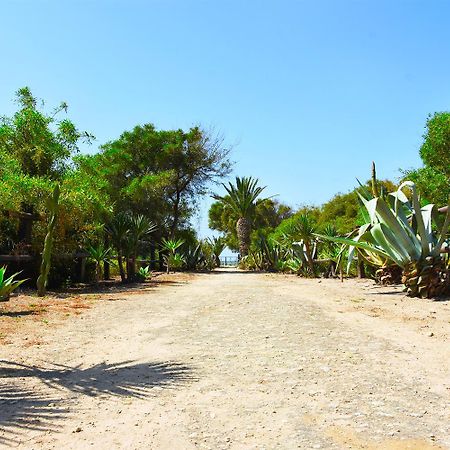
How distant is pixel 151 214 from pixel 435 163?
17.0 meters

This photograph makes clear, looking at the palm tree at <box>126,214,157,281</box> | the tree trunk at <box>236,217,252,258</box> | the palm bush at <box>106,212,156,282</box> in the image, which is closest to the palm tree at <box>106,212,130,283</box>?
the palm bush at <box>106,212,156,282</box>

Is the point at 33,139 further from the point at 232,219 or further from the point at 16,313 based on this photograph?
the point at 232,219

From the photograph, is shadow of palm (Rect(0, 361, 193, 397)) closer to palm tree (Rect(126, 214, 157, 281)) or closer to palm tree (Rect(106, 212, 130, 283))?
palm tree (Rect(106, 212, 130, 283))

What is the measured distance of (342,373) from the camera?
4.27 m

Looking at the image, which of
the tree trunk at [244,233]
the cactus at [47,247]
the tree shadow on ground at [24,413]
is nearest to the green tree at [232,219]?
the tree trunk at [244,233]

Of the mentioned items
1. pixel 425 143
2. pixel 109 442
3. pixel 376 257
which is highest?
pixel 425 143

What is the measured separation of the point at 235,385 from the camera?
4.04 meters

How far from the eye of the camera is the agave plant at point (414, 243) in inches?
377

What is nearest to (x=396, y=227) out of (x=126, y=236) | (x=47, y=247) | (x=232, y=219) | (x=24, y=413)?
(x=24, y=413)

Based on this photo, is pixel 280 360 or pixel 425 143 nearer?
pixel 280 360

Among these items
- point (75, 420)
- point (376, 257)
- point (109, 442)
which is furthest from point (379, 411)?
A: point (376, 257)

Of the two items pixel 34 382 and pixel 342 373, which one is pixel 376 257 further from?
pixel 34 382

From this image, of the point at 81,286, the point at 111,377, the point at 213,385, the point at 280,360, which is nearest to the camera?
the point at 213,385

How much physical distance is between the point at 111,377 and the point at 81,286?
12303 millimetres
